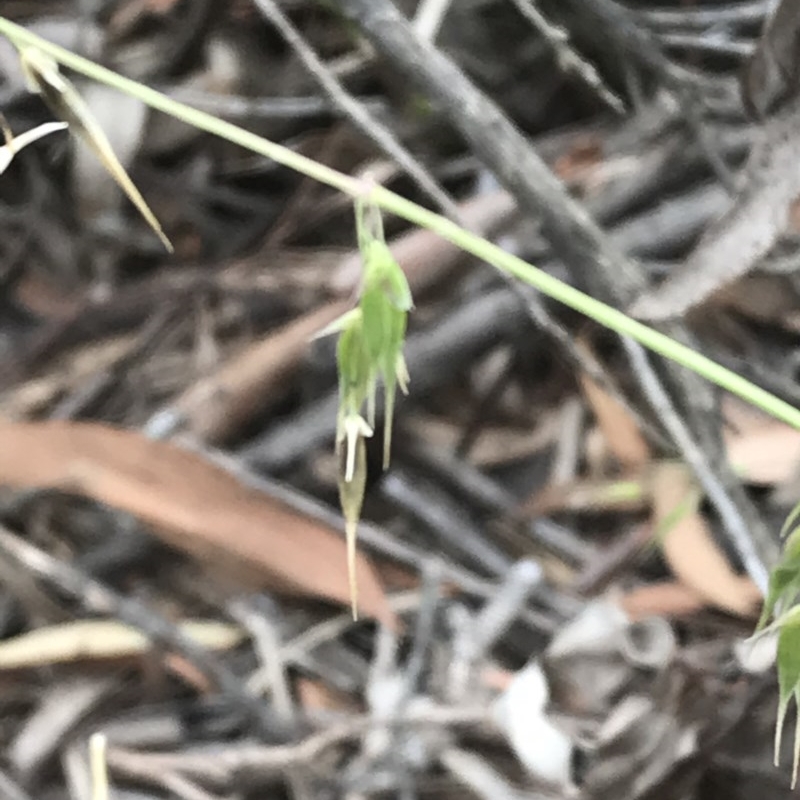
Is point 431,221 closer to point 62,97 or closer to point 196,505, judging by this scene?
point 62,97

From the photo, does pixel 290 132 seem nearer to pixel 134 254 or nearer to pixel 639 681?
pixel 134 254

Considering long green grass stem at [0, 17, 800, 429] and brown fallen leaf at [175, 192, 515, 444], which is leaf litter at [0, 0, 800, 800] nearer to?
brown fallen leaf at [175, 192, 515, 444]

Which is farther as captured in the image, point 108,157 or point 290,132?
point 290,132

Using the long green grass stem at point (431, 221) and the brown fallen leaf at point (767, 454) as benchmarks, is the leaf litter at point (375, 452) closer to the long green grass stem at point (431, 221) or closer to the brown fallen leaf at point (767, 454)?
the brown fallen leaf at point (767, 454)

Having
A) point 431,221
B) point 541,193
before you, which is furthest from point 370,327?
point 541,193

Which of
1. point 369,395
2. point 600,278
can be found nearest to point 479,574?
point 600,278

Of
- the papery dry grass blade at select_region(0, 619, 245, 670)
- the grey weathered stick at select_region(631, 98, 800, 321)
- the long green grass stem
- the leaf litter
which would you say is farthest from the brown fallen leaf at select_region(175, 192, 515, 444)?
the long green grass stem
